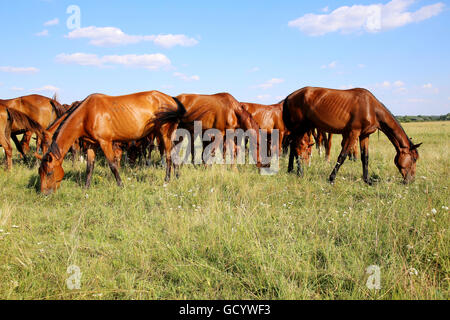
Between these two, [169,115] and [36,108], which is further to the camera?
[36,108]

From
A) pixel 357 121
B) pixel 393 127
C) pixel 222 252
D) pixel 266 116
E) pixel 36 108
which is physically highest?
pixel 36 108

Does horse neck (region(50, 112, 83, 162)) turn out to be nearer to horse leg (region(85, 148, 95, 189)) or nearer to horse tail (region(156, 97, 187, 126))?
horse leg (region(85, 148, 95, 189))

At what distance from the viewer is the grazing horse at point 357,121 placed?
23.0 ft

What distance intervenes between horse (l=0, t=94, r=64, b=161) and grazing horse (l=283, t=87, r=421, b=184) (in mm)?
8267

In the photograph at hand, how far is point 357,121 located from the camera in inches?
281

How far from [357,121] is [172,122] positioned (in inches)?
187

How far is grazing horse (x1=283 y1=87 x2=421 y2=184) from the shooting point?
702 centimetres

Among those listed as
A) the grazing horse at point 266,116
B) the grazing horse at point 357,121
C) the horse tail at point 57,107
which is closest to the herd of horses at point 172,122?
the grazing horse at point 357,121

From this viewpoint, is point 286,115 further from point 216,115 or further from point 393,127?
point 393,127

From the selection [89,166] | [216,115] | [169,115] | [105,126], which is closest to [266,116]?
[216,115]
